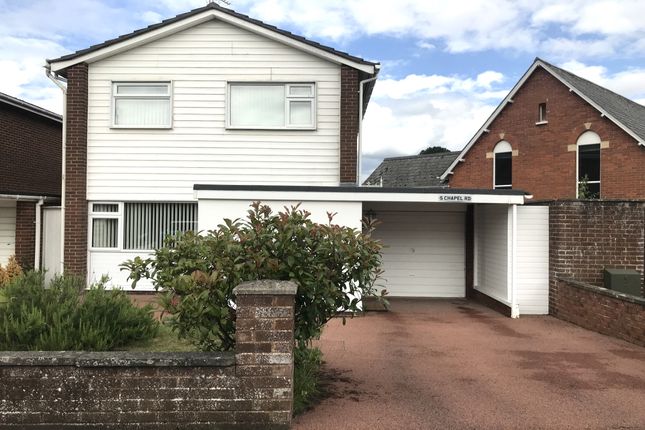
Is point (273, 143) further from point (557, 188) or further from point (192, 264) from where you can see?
point (557, 188)

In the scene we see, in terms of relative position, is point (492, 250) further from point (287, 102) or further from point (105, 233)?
point (105, 233)

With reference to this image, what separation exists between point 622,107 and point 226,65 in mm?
17636

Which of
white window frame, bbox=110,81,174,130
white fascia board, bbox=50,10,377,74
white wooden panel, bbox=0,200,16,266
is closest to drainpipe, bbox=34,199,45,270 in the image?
white wooden panel, bbox=0,200,16,266

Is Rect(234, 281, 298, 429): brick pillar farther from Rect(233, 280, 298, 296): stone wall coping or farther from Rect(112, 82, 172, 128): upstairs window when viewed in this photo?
Rect(112, 82, 172, 128): upstairs window

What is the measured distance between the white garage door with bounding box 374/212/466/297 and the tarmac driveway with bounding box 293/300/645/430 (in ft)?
9.82

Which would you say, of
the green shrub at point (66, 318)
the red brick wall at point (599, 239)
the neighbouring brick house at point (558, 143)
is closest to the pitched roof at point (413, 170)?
the neighbouring brick house at point (558, 143)

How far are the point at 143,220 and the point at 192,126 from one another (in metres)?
2.49

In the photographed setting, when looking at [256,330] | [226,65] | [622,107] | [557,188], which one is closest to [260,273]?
[256,330]

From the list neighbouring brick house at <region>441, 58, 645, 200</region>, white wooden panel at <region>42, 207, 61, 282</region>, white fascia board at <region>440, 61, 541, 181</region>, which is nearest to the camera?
white wooden panel at <region>42, 207, 61, 282</region>

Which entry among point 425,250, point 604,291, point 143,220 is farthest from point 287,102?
point 604,291

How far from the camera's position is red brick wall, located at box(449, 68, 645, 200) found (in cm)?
1820

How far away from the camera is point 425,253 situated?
12102 mm

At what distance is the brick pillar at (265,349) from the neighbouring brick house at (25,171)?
10401mm

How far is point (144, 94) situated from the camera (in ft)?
38.6
